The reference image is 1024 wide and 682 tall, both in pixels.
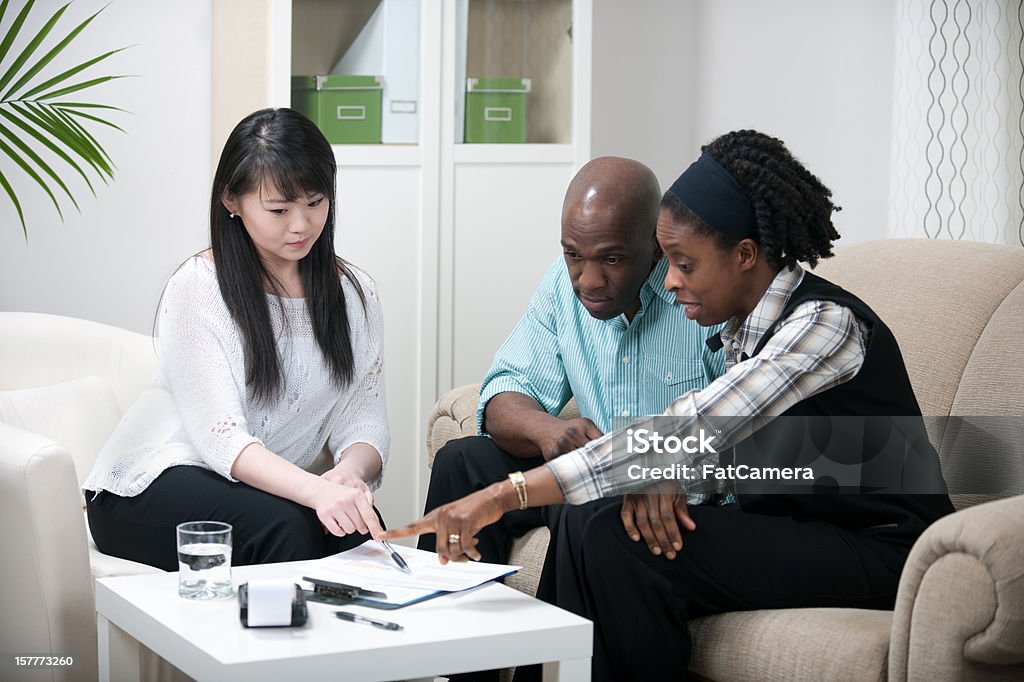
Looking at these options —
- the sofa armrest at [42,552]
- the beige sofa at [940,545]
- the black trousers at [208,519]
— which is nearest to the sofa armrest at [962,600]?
the beige sofa at [940,545]

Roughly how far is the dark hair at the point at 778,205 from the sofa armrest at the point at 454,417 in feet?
2.50

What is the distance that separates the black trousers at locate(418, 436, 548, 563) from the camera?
2.05 m

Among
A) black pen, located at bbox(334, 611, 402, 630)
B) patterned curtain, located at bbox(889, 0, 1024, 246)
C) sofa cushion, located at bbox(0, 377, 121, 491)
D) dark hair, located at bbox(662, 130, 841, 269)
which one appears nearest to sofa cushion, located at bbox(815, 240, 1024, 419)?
dark hair, located at bbox(662, 130, 841, 269)

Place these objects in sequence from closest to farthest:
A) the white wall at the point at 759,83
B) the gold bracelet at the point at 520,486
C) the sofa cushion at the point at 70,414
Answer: the gold bracelet at the point at 520,486 < the sofa cushion at the point at 70,414 < the white wall at the point at 759,83

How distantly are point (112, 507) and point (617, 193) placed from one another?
97 cm

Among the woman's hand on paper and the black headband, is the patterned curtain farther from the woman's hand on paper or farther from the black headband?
the woman's hand on paper

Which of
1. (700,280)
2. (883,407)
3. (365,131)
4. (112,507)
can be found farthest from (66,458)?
(365,131)

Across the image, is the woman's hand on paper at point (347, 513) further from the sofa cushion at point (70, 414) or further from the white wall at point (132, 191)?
the white wall at point (132, 191)

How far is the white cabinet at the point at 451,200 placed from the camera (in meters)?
3.01

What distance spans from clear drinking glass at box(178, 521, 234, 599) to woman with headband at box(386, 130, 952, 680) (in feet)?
0.70

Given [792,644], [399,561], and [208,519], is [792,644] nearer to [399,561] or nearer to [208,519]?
[399,561]

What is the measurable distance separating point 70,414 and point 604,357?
101 centimetres

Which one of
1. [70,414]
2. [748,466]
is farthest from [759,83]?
[70,414]

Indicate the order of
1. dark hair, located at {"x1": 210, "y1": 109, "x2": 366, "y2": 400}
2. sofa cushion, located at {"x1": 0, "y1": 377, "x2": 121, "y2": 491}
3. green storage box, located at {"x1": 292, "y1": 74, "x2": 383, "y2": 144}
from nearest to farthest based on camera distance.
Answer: dark hair, located at {"x1": 210, "y1": 109, "x2": 366, "y2": 400}, sofa cushion, located at {"x1": 0, "y1": 377, "x2": 121, "y2": 491}, green storage box, located at {"x1": 292, "y1": 74, "x2": 383, "y2": 144}
